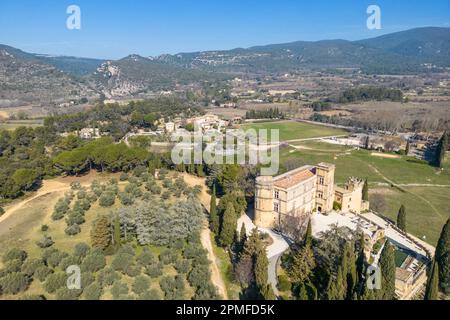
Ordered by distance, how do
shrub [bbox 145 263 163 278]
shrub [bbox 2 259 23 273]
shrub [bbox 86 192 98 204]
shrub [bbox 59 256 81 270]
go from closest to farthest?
shrub [bbox 2 259 23 273], shrub [bbox 145 263 163 278], shrub [bbox 59 256 81 270], shrub [bbox 86 192 98 204]

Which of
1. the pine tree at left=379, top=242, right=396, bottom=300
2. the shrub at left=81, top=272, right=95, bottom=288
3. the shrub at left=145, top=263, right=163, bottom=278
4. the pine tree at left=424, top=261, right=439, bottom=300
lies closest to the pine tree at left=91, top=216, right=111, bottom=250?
the shrub at left=81, top=272, right=95, bottom=288

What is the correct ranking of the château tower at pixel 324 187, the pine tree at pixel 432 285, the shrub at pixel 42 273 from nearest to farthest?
the pine tree at pixel 432 285 → the shrub at pixel 42 273 → the château tower at pixel 324 187

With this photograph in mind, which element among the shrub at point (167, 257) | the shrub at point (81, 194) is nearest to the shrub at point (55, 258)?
the shrub at point (167, 257)

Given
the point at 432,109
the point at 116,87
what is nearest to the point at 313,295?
the point at 432,109

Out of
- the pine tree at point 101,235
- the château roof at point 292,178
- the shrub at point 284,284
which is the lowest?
the shrub at point 284,284

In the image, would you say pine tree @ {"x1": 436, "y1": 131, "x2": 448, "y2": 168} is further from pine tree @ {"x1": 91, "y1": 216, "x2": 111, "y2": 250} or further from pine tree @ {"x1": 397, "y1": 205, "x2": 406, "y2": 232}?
pine tree @ {"x1": 91, "y1": 216, "x2": 111, "y2": 250}

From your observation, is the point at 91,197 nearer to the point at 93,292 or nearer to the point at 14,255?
the point at 14,255

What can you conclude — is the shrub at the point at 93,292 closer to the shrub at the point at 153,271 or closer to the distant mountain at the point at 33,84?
the shrub at the point at 153,271
